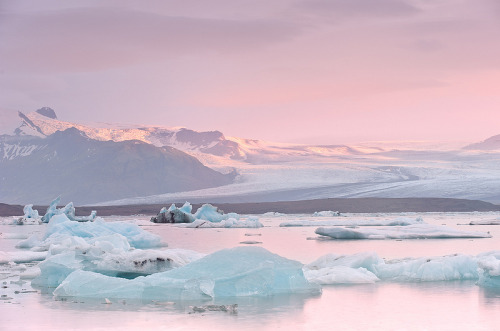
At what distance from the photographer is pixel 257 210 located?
71.2 m

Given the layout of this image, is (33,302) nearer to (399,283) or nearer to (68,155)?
(399,283)

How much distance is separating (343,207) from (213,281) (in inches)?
2343

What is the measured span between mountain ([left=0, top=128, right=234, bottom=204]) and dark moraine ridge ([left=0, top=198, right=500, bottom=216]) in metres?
33.7

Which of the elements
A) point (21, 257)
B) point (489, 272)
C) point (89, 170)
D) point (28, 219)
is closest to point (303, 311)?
point (489, 272)

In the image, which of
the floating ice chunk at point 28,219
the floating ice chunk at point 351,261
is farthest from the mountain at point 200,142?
the floating ice chunk at point 351,261

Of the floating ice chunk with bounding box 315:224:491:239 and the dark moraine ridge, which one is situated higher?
the dark moraine ridge

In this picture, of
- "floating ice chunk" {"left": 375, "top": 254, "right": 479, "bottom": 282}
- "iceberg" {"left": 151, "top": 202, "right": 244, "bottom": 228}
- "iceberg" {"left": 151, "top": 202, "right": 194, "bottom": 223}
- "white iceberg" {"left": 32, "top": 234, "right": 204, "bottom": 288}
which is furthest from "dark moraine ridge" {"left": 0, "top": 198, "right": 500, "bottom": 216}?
"white iceberg" {"left": 32, "top": 234, "right": 204, "bottom": 288}

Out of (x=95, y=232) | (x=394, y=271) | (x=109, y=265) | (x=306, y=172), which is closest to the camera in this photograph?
(x=109, y=265)

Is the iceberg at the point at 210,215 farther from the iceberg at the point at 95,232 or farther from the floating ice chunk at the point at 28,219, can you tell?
the iceberg at the point at 95,232

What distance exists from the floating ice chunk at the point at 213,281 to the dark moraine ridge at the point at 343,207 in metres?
56.5

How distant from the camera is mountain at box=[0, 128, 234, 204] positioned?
11399 cm

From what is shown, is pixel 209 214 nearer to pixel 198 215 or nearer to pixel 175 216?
pixel 198 215

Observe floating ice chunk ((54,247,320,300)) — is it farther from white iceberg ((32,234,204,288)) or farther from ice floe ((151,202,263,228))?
ice floe ((151,202,263,228))

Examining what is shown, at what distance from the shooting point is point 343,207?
222 ft
